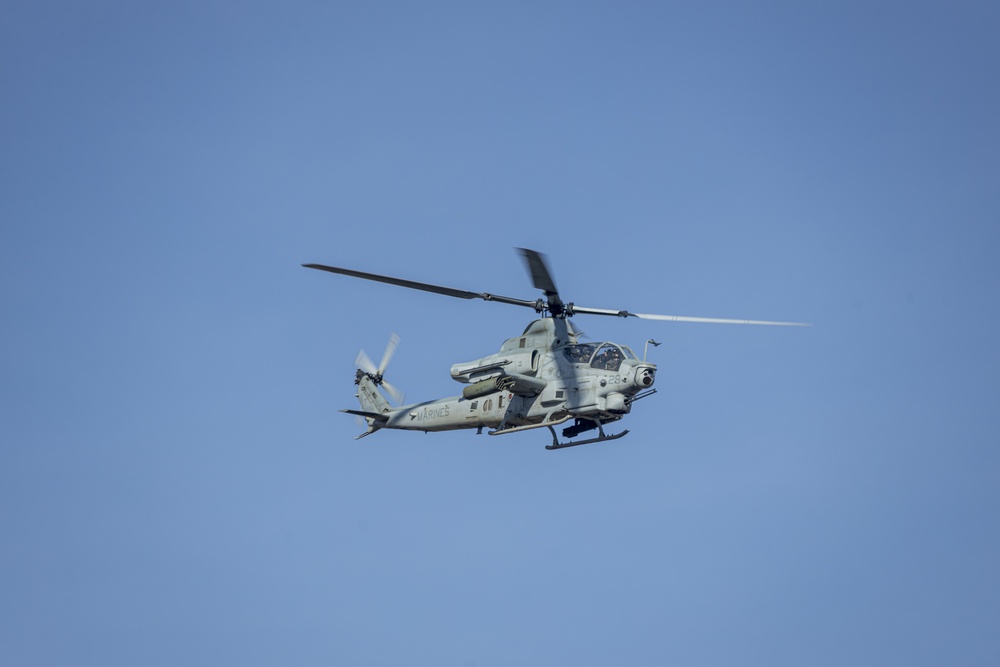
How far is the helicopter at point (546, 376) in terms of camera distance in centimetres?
3012

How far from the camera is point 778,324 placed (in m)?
26.9

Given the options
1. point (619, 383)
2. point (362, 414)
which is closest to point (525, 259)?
point (619, 383)

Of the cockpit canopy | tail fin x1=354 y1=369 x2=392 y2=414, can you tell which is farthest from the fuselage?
tail fin x1=354 y1=369 x2=392 y2=414

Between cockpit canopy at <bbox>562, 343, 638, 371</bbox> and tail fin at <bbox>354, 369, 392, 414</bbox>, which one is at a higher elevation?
tail fin at <bbox>354, 369, 392, 414</bbox>

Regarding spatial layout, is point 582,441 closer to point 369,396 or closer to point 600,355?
point 600,355

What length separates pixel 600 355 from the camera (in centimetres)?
3103

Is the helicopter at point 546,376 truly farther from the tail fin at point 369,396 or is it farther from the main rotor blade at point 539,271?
the tail fin at point 369,396

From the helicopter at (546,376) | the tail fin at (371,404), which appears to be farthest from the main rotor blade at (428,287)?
the tail fin at (371,404)

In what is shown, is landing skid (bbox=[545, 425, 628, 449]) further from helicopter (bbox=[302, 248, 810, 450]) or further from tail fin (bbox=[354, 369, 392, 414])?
tail fin (bbox=[354, 369, 392, 414])

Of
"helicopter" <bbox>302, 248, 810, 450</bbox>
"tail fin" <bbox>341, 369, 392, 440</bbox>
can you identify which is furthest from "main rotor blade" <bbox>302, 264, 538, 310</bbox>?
"tail fin" <bbox>341, 369, 392, 440</bbox>

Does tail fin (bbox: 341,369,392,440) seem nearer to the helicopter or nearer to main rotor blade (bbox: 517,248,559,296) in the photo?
the helicopter

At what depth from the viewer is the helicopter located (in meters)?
A: 30.1

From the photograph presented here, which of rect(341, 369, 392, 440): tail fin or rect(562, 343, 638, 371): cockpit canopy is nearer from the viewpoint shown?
rect(562, 343, 638, 371): cockpit canopy

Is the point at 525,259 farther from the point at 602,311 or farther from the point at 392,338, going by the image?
the point at 392,338
